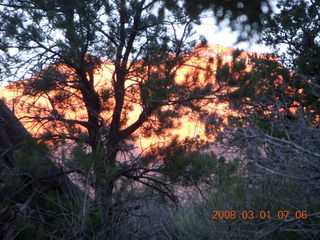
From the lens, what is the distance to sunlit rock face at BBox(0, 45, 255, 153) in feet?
24.6

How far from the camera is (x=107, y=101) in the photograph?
26.9 feet

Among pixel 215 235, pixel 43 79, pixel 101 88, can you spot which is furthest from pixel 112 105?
pixel 215 235

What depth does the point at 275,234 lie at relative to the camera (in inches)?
191

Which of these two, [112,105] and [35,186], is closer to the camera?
[35,186]

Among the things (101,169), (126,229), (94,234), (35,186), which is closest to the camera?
(94,234)

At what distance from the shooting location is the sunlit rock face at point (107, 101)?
296 inches

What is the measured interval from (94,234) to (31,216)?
48.9 inches

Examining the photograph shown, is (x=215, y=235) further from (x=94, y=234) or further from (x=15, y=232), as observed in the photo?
(x=15, y=232)
